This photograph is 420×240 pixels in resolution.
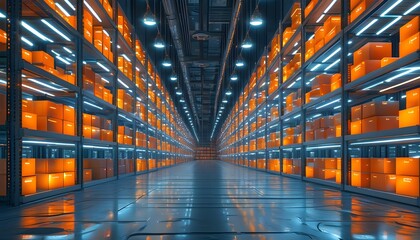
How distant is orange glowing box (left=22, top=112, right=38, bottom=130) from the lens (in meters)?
5.92

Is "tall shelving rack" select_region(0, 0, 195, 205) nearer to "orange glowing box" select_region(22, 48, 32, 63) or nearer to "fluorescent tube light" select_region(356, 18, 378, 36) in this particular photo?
"orange glowing box" select_region(22, 48, 32, 63)

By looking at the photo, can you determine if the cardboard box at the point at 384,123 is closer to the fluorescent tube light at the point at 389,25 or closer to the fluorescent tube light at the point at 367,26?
the fluorescent tube light at the point at 367,26

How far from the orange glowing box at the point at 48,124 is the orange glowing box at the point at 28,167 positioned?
0.75 meters

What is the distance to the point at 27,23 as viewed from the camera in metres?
7.38

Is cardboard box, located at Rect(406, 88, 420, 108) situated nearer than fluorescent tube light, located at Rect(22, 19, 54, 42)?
Yes

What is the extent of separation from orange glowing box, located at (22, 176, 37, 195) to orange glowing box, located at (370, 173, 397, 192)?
5905mm

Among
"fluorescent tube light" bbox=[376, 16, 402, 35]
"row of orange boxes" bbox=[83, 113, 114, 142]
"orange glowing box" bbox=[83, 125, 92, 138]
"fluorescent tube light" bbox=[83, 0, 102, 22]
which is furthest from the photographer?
"fluorescent tube light" bbox=[83, 0, 102, 22]

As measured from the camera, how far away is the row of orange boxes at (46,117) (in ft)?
20.2

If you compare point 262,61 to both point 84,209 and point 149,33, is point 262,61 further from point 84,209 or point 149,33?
point 84,209

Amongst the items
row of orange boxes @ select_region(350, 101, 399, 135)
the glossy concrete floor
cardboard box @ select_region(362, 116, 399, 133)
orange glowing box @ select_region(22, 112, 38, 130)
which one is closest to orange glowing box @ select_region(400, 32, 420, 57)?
row of orange boxes @ select_region(350, 101, 399, 135)

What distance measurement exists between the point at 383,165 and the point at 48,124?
19.7ft

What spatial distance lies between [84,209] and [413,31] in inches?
216

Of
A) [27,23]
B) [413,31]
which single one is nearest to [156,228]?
[413,31]

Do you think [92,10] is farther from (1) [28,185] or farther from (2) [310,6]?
(2) [310,6]
